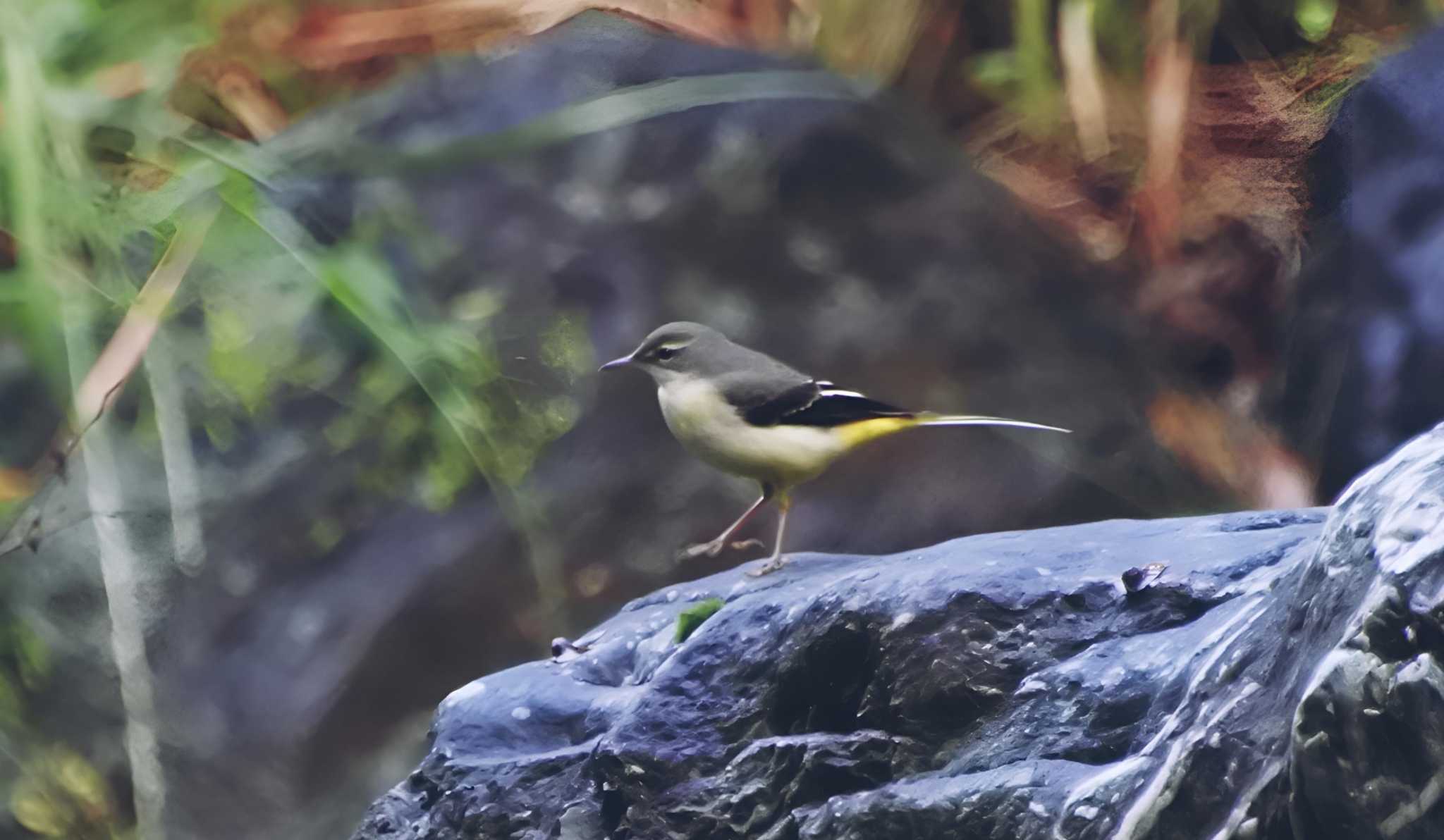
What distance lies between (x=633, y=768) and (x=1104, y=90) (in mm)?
2054

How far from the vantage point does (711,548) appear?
2686mm

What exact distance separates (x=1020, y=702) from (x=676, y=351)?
1.12 metres

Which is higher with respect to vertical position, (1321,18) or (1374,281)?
(1321,18)

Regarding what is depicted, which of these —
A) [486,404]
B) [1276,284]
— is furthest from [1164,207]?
[486,404]

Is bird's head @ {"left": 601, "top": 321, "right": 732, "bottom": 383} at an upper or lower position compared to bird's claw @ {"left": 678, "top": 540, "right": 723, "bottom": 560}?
upper

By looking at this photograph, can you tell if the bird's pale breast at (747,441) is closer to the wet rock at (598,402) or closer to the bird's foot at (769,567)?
the bird's foot at (769,567)

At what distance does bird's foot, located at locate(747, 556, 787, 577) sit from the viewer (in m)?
2.28

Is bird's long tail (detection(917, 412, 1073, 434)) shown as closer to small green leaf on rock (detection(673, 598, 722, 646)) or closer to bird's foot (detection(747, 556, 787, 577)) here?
bird's foot (detection(747, 556, 787, 577))

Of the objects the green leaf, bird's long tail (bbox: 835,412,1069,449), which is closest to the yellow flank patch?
bird's long tail (bbox: 835,412,1069,449)

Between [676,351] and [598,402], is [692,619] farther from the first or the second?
[598,402]

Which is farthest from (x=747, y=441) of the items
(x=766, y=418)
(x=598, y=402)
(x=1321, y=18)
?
(x=1321, y=18)

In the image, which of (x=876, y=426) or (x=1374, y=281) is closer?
(x=876, y=426)

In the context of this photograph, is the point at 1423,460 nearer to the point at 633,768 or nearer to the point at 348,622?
the point at 633,768

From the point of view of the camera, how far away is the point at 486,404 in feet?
10.1
